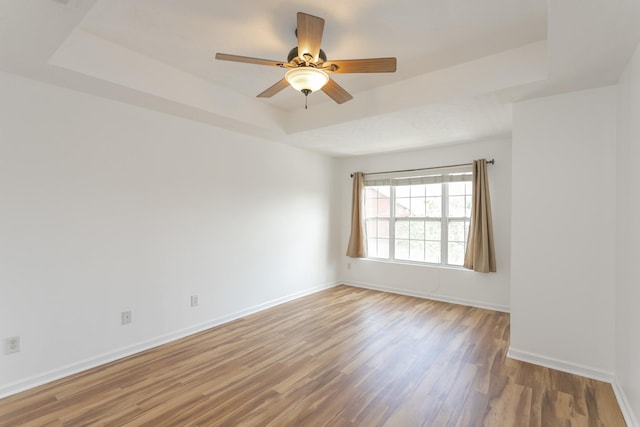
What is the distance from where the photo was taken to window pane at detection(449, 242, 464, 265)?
482 cm

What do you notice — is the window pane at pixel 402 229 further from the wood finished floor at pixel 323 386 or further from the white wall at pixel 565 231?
the white wall at pixel 565 231

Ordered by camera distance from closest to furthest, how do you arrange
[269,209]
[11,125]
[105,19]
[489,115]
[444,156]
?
[105,19] → [11,125] → [489,115] → [269,209] → [444,156]

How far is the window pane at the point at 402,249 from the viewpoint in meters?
5.39

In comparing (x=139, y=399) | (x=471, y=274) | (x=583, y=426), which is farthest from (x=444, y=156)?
(x=139, y=399)

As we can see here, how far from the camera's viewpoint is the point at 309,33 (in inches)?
75.2

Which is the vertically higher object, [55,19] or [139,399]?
[55,19]

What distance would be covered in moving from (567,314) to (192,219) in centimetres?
381

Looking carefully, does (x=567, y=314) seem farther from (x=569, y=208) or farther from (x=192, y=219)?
(x=192, y=219)

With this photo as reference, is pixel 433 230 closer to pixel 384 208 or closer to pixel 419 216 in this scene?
pixel 419 216

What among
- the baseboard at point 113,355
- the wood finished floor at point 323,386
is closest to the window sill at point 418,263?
the wood finished floor at point 323,386

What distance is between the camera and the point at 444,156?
487 cm

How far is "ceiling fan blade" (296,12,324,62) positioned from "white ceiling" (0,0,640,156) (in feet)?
0.86

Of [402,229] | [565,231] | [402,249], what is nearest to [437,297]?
[402,249]

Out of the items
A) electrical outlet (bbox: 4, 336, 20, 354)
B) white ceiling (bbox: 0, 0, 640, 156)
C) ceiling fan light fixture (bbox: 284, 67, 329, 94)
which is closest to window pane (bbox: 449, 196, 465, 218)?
white ceiling (bbox: 0, 0, 640, 156)
